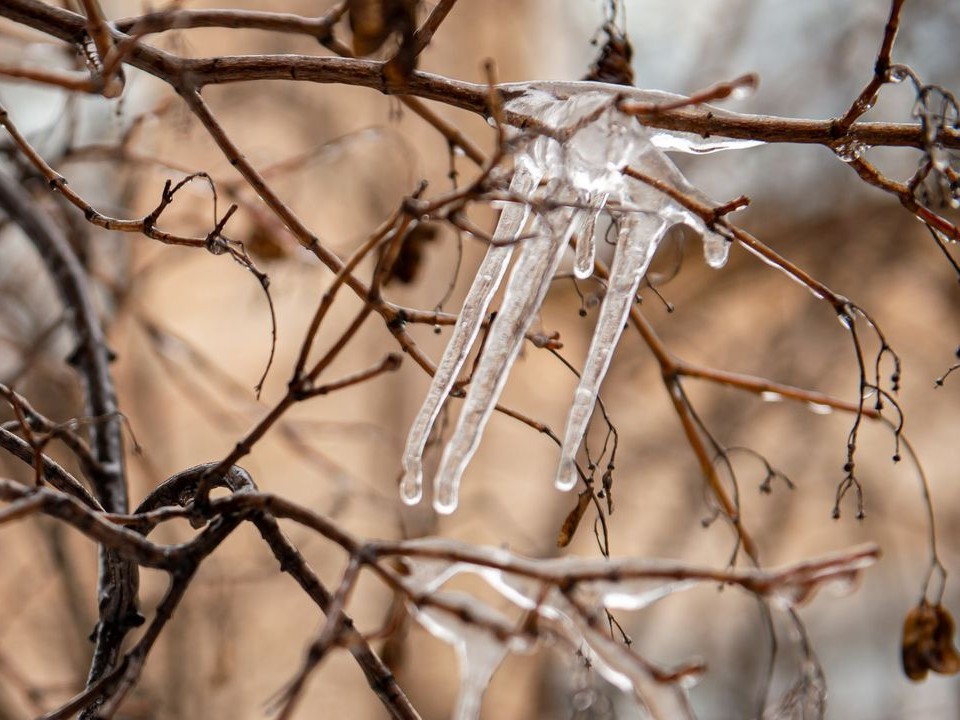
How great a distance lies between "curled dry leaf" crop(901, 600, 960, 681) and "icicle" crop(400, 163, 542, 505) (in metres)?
0.29

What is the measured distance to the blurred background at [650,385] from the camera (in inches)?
60.9

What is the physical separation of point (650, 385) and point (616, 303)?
131cm

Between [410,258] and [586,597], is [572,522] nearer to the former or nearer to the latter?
[586,597]

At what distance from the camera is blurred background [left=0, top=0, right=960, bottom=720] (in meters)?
1.55

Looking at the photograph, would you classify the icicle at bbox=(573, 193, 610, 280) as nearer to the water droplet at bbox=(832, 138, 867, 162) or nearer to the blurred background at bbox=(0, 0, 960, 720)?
the water droplet at bbox=(832, 138, 867, 162)

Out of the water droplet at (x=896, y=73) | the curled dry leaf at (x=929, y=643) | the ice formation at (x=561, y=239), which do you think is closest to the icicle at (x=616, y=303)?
the ice formation at (x=561, y=239)

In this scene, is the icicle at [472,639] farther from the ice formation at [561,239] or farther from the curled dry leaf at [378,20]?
the curled dry leaf at [378,20]

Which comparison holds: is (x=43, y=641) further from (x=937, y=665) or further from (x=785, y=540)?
(x=937, y=665)

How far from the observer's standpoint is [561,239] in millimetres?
367

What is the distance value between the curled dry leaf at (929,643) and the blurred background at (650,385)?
1.02 m

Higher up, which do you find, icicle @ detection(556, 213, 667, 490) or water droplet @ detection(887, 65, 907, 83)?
water droplet @ detection(887, 65, 907, 83)

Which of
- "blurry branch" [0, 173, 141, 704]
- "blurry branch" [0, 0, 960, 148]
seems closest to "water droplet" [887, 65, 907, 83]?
"blurry branch" [0, 0, 960, 148]

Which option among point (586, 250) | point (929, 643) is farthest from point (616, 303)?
point (929, 643)

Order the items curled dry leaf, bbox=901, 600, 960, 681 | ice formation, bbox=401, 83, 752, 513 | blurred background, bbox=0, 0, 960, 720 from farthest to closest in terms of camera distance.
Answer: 1. blurred background, bbox=0, 0, 960, 720
2. curled dry leaf, bbox=901, 600, 960, 681
3. ice formation, bbox=401, 83, 752, 513
